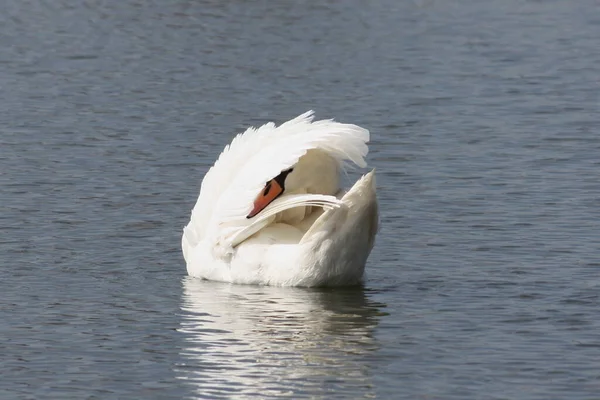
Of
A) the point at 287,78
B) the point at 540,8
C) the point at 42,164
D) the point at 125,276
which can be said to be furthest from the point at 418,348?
the point at 540,8

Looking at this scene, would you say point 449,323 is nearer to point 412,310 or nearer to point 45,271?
point 412,310

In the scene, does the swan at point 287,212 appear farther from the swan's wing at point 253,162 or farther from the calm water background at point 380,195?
the calm water background at point 380,195

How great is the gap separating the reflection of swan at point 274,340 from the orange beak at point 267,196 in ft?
2.15

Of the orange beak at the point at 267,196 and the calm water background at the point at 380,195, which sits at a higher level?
the orange beak at the point at 267,196

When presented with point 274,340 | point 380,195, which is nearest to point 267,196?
point 274,340

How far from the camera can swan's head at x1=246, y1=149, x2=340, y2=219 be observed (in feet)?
39.7

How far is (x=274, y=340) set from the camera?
34.4 feet

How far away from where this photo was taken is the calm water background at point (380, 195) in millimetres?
9844

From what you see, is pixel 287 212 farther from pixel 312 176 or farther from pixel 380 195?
pixel 380 195

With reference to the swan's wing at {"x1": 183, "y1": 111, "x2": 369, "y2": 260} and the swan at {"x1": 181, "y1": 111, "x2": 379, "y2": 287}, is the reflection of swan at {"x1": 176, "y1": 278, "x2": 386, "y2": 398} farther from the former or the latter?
the swan's wing at {"x1": 183, "y1": 111, "x2": 369, "y2": 260}

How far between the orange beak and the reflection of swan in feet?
2.15

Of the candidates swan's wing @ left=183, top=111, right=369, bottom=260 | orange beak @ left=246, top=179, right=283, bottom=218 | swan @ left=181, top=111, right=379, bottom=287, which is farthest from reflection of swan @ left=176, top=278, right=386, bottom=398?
orange beak @ left=246, top=179, right=283, bottom=218

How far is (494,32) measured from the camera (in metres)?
25.9

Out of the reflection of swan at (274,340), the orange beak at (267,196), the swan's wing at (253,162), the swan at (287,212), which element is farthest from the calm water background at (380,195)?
the orange beak at (267,196)
